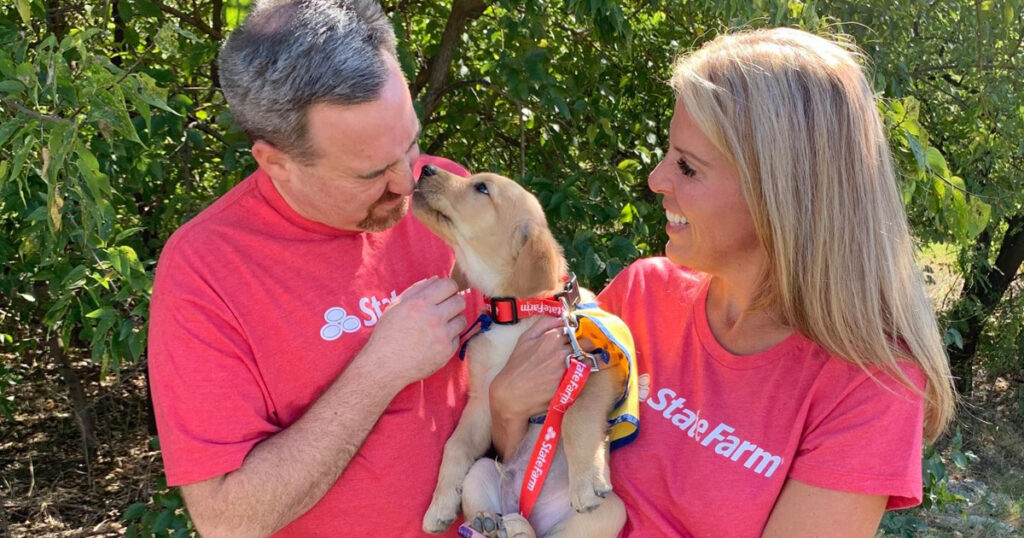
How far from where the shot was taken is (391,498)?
7.53 ft

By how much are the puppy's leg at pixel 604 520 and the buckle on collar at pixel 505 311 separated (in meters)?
0.57

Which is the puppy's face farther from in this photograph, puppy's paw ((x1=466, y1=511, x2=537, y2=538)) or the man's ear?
puppy's paw ((x1=466, y1=511, x2=537, y2=538))

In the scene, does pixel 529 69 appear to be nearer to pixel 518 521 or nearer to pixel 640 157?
pixel 640 157

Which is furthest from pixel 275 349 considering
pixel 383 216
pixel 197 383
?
pixel 383 216

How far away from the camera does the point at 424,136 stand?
455 cm

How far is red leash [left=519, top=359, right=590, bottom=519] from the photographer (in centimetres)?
237

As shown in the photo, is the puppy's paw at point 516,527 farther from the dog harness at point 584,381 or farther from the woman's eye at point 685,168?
the woman's eye at point 685,168

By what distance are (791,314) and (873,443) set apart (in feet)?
1.16

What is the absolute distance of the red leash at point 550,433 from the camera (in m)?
2.37

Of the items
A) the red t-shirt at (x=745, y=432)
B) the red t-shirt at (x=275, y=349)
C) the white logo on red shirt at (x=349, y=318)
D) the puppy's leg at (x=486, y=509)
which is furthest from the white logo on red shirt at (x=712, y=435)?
the white logo on red shirt at (x=349, y=318)

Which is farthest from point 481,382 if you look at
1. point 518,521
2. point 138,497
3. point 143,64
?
point 138,497

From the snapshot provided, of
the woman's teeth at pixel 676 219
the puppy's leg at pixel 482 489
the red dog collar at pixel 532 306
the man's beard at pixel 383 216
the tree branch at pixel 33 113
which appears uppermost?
the tree branch at pixel 33 113

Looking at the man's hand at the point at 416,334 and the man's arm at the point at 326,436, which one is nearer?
the man's arm at the point at 326,436

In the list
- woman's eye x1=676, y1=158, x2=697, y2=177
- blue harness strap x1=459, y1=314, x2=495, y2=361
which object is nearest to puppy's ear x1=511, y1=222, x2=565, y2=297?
blue harness strap x1=459, y1=314, x2=495, y2=361
